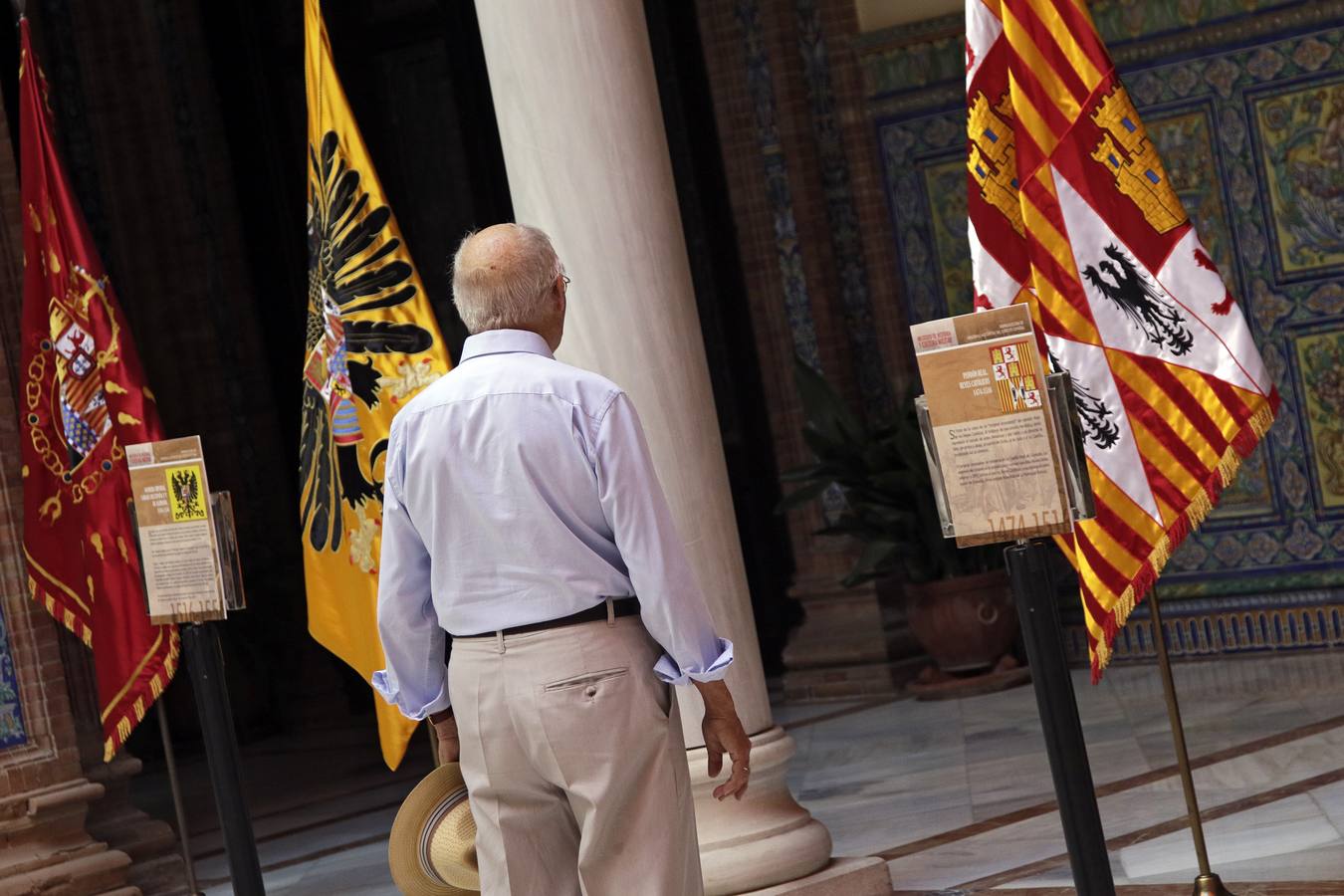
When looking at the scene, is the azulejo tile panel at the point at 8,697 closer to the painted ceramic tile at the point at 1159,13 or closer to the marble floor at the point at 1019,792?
the marble floor at the point at 1019,792

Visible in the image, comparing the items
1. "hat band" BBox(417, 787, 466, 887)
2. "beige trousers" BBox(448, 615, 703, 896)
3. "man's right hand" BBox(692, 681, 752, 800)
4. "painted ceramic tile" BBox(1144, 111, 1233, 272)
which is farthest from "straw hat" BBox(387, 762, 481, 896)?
"painted ceramic tile" BBox(1144, 111, 1233, 272)

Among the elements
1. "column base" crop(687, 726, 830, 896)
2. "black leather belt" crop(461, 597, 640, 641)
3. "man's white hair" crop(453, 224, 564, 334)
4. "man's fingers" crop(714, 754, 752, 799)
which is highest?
"man's white hair" crop(453, 224, 564, 334)

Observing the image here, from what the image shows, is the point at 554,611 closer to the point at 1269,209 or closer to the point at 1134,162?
the point at 1134,162

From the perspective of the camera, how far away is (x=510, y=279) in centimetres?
308

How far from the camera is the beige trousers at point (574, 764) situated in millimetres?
2922

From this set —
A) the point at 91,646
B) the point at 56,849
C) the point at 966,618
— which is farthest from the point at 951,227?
the point at 56,849

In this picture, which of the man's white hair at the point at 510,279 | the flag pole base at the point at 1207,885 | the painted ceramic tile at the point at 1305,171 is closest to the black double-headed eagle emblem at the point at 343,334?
the man's white hair at the point at 510,279

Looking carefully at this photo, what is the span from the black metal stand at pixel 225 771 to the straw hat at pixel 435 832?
3.22ft

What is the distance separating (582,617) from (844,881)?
5.49 ft

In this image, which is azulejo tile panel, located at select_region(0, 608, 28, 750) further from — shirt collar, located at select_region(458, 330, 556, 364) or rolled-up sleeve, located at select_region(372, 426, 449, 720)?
shirt collar, located at select_region(458, 330, 556, 364)

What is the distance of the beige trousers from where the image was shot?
2.92 meters

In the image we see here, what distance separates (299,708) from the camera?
9.60 metres

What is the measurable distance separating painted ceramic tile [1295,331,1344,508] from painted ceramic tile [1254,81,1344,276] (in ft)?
1.01

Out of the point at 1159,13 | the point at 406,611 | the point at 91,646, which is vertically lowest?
the point at 91,646
